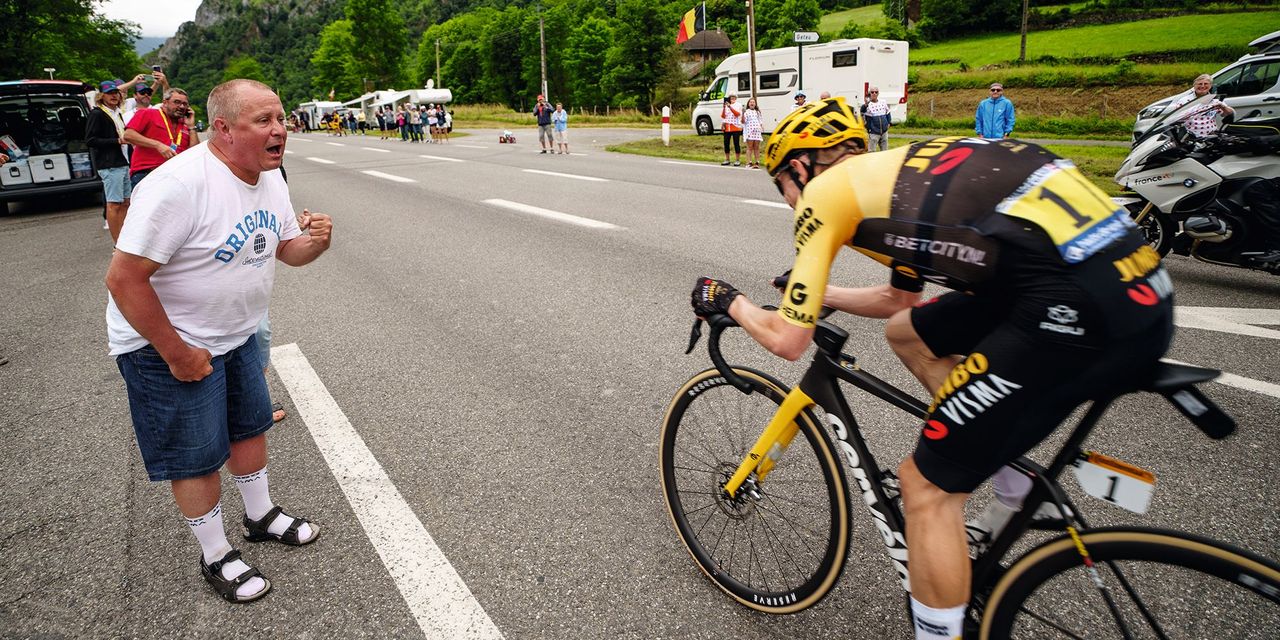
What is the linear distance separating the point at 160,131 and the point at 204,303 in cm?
592

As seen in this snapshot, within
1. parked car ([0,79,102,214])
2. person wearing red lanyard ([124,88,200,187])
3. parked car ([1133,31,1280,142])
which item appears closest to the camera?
person wearing red lanyard ([124,88,200,187])

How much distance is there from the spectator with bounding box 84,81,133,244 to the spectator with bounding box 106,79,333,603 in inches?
285

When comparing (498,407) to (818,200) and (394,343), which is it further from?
(818,200)

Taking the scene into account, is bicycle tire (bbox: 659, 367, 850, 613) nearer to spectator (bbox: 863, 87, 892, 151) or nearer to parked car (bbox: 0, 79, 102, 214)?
parked car (bbox: 0, 79, 102, 214)

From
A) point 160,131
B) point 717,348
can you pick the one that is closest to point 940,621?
point 717,348

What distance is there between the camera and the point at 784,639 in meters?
2.29

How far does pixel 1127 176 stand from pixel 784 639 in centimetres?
678

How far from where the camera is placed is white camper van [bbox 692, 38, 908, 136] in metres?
27.2

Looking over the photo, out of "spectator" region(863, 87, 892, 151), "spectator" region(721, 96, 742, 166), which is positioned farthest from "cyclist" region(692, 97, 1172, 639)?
"spectator" region(863, 87, 892, 151)

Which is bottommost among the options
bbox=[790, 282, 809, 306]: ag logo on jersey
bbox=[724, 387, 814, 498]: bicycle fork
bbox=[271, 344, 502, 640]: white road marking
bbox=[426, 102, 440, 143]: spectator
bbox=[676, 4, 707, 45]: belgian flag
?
bbox=[271, 344, 502, 640]: white road marking

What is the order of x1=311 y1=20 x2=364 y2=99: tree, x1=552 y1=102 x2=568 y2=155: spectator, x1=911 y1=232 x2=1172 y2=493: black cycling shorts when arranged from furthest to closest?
x1=311 y1=20 x2=364 y2=99: tree
x1=552 y1=102 x2=568 y2=155: spectator
x1=911 y1=232 x2=1172 y2=493: black cycling shorts

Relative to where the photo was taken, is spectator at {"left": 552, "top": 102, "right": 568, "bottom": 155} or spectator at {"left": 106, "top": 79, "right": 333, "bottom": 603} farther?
spectator at {"left": 552, "top": 102, "right": 568, "bottom": 155}

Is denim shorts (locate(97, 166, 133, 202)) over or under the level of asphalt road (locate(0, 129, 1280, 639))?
over

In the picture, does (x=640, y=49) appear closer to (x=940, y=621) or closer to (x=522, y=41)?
(x=522, y=41)
